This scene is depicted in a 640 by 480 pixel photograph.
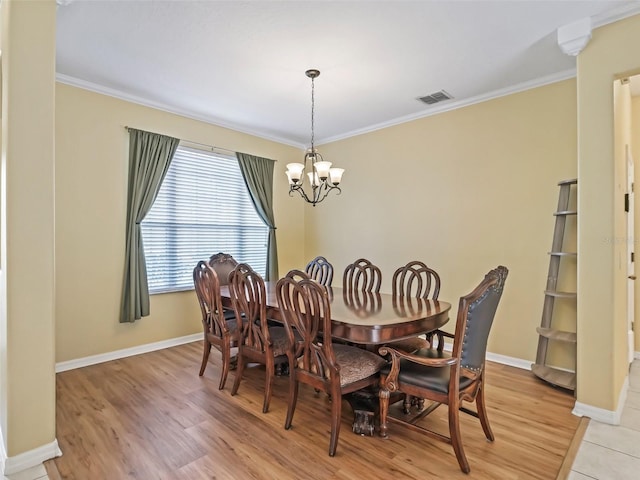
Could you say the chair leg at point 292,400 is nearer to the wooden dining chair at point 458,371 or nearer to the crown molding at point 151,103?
the wooden dining chair at point 458,371

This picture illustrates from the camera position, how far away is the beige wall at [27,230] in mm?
1954

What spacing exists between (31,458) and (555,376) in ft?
12.9

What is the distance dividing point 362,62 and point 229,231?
112 inches

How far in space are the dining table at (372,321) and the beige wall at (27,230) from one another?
1.45 meters

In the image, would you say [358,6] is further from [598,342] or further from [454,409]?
[598,342]

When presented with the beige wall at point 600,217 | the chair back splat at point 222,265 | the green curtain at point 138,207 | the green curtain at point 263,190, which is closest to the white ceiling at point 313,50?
the beige wall at point 600,217

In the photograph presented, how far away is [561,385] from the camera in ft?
9.87

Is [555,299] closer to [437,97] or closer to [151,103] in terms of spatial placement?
[437,97]

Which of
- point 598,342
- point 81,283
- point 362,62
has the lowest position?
point 598,342

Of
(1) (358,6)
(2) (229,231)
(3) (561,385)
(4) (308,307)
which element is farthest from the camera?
(2) (229,231)

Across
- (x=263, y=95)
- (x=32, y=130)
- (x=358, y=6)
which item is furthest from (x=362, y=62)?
(x=32, y=130)

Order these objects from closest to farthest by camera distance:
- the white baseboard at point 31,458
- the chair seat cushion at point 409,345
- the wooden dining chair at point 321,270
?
the white baseboard at point 31,458 → the chair seat cushion at point 409,345 → the wooden dining chair at point 321,270

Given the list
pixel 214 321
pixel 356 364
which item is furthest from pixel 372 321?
pixel 214 321

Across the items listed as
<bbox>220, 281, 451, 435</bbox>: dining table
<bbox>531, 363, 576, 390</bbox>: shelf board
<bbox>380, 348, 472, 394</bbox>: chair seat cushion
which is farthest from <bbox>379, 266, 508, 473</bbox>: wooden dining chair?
<bbox>531, 363, 576, 390</bbox>: shelf board
